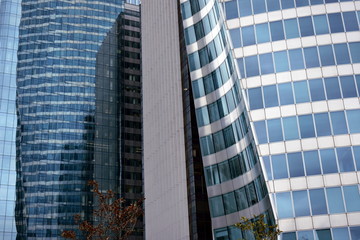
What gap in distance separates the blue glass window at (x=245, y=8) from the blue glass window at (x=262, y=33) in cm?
201

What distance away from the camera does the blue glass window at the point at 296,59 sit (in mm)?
56344

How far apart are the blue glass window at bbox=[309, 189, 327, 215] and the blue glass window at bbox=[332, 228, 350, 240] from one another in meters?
A: 1.94

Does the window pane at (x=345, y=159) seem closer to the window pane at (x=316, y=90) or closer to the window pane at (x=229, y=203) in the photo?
the window pane at (x=316, y=90)

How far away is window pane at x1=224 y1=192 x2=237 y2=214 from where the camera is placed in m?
61.4

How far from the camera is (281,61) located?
57.0m

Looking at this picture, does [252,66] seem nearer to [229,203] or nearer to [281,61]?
[281,61]

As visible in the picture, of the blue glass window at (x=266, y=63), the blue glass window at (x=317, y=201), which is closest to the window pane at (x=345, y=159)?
the blue glass window at (x=317, y=201)

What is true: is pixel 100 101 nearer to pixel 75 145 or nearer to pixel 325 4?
pixel 75 145

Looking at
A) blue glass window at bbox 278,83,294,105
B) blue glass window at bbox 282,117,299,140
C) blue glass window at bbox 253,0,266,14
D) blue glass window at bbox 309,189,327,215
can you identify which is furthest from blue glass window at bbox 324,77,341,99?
blue glass window at bbox 253,0,266,14

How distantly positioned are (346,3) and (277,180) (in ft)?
65.0

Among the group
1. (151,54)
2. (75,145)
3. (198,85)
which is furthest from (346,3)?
(75,145)

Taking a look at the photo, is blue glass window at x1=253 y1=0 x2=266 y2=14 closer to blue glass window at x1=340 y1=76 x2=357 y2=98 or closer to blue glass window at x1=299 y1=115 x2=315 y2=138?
blue glass window at x1=340 y1=76 x2=357 y2=98

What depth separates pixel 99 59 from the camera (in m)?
142

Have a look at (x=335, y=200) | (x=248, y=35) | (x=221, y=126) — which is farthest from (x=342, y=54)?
(x=221, y=126)
